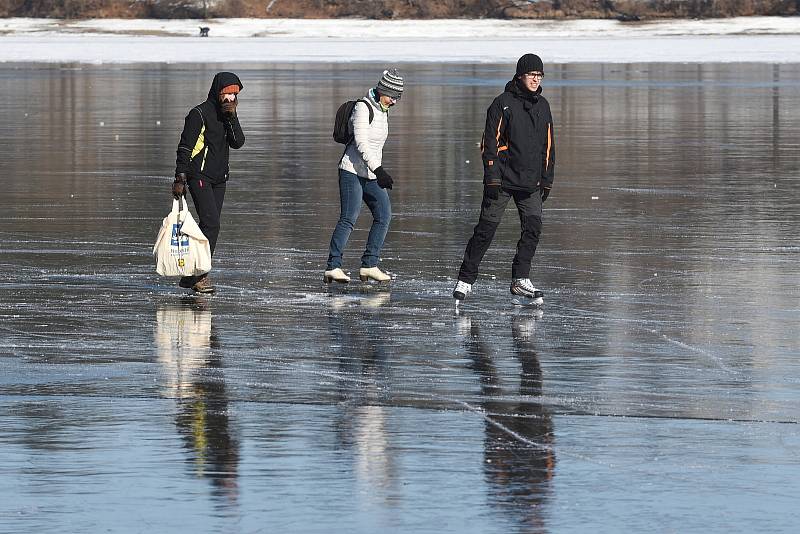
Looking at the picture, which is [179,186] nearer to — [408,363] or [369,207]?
[369,207]

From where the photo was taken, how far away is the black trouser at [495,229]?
1138cm

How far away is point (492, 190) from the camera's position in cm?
1135

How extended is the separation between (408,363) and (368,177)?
11.6 feet

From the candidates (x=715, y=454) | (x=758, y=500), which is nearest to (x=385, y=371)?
(x=715, y=454)

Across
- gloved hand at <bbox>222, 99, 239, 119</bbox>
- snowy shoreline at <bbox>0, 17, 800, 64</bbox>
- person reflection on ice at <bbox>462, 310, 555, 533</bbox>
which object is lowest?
person reflection on ice at <bbox>462, 310, 555, 533</bbox>

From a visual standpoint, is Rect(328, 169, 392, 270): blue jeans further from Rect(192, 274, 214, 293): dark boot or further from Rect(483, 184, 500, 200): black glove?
Rect(483, 184, 500, 200): black glove

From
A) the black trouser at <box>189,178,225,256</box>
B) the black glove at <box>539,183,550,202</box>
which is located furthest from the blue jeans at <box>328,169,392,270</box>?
the black glove at <box>539,183,550,202</box>

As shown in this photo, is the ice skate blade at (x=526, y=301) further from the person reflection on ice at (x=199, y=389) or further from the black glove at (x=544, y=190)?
the person reflection on ice at (x=199, y=389)

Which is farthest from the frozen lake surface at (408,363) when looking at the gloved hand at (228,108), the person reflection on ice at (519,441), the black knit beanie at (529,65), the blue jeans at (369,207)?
the black knit beanie at (529,65)

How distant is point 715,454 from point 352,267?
6376 mm

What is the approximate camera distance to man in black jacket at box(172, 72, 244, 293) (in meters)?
11.8

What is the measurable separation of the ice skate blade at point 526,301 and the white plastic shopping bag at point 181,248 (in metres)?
1.95

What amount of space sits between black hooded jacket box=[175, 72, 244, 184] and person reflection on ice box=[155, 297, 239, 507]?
0.97 m

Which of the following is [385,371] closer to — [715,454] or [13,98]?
[715,454]
